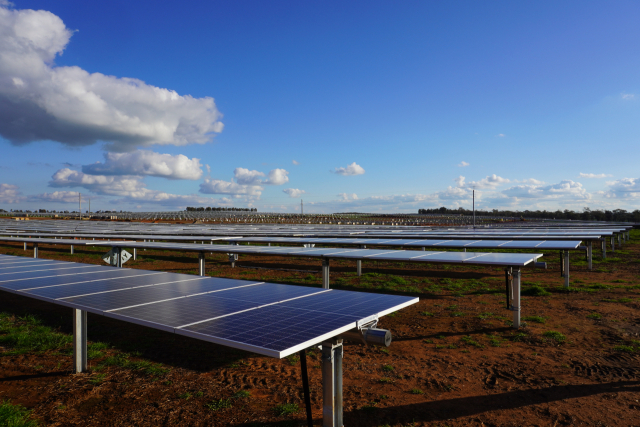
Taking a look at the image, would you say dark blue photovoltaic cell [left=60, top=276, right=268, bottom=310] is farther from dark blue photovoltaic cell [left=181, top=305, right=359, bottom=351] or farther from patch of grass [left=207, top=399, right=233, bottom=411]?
patch of grass [left=207, top=399, right=233, bottom=411]

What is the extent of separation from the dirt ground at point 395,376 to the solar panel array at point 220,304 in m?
1.71

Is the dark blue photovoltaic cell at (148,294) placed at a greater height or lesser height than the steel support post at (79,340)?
greater

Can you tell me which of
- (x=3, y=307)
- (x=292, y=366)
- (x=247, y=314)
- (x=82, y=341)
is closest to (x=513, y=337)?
(x=292, y=366)

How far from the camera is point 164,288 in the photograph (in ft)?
23.5

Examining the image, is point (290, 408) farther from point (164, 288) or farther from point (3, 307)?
point (3, 307)

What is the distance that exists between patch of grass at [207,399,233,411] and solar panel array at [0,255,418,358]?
1707mm

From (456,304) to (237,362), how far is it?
8.39 metres

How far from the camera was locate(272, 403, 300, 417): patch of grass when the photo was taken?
5.72 metres

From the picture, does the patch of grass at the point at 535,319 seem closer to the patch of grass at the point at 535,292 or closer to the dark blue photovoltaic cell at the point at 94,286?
the patch of grass at the point at 535,292

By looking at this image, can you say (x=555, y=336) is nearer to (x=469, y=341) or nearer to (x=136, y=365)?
(x=469, y=341)

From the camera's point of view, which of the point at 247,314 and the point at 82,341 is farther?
the point at 82,341

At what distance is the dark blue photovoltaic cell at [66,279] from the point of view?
7483 millimetres

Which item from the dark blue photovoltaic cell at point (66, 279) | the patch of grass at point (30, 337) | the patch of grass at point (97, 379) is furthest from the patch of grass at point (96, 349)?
the dark blue photovoltaic cell at point (66, 279)

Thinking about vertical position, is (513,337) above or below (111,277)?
below
